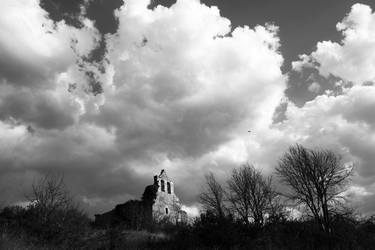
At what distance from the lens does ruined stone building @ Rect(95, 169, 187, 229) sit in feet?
Result: 153

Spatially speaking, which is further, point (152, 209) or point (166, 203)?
point (166, 203)

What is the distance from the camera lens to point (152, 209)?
1969 inches

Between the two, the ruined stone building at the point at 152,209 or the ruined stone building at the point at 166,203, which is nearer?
the ruined stone building at the point at 152,209

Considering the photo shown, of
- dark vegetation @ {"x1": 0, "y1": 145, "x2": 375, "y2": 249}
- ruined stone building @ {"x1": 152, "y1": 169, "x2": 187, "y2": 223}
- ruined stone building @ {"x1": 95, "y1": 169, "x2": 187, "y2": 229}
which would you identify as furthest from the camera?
ruined stone building @ {"x1": 152, "y1": 169, "x2": 187, "y2": 223}

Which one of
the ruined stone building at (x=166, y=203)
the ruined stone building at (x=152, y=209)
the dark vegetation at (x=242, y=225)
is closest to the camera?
the dark vegetation at (x=242, y=225)

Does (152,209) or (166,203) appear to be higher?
(166,203)

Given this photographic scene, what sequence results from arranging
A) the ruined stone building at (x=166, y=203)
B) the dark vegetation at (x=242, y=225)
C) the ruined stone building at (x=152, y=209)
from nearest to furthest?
the dark vegetation at (x=242, y=225) → the ruined stone building at (x=152, y=209) → the ruined stone building at (x=166, y=203)

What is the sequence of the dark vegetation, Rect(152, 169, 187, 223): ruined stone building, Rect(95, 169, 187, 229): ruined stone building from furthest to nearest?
Rect(152, 169, 187, 223): ruined stone building, Rect(95, 169, 187, 229): ruined stone building, the dark vegetation

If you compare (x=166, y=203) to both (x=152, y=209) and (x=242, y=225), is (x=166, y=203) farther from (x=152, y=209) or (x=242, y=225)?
(x=242, y=225)

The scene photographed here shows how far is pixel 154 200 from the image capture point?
50.8m

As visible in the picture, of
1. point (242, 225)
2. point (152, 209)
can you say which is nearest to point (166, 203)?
point (152, 209)

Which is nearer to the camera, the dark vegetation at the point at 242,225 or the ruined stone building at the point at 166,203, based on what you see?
the dark vegetation at the point at 242,225

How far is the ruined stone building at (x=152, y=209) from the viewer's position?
4651 cm

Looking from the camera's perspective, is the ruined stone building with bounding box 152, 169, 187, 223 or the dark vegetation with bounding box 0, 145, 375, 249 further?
the ruined stone building with bounding box 152, 169, 187, 223
